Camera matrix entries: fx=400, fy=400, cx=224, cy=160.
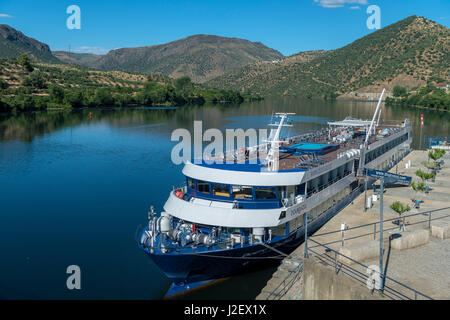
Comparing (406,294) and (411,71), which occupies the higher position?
(411,71)

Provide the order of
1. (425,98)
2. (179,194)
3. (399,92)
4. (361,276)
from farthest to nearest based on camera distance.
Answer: (399,92) → (425,98) → (179,194) → (361,276)

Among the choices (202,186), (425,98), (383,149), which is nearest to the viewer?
(202,186)

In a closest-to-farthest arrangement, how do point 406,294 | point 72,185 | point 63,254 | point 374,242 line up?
1. point 406,294
2. point 374,242
3. point 63,254
4. point 72,185

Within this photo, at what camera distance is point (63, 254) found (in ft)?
78.1

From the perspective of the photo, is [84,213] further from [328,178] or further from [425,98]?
[425,98]

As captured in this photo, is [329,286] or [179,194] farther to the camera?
[179,194]

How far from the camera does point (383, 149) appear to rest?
38812 mm

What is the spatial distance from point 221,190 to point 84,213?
15.0 metres

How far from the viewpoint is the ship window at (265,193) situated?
2028 cm

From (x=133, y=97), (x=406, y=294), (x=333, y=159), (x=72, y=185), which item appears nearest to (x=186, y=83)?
(x=133, y=97)

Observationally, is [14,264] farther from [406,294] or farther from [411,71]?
[411,71]

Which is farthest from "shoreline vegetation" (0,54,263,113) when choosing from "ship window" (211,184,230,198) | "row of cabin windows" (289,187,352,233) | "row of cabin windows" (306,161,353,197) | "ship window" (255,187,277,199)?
"ship window" (255,187,277,199)

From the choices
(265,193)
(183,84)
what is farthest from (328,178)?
(183,84)
